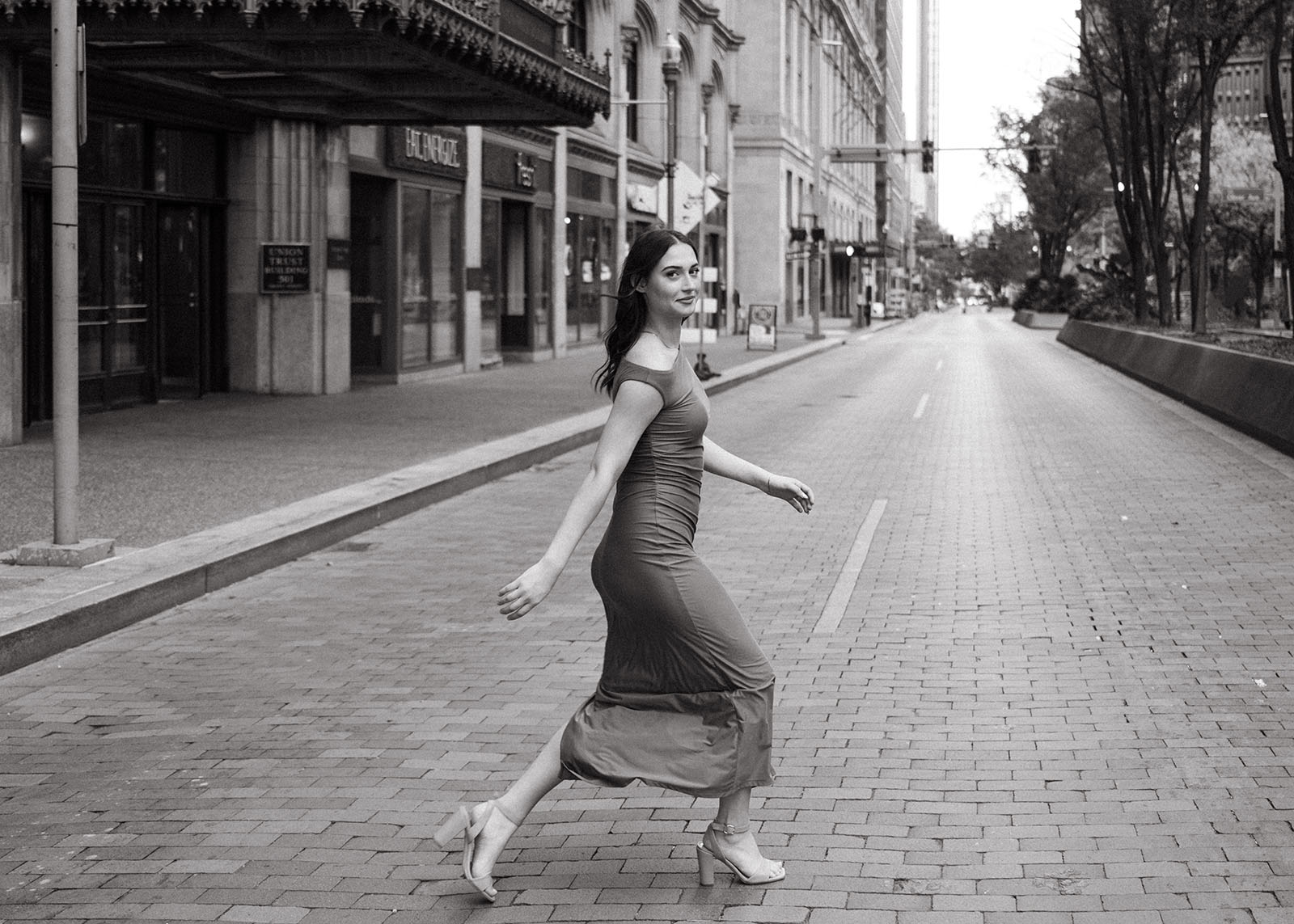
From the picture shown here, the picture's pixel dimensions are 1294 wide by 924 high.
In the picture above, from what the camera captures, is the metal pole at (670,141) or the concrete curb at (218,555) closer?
the concrete curb at (218,555)

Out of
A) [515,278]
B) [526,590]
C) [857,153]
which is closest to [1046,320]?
[857,153]

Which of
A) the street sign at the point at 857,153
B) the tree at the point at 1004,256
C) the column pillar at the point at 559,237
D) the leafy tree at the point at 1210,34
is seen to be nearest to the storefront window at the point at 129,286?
the column pillar at the point at 559,237

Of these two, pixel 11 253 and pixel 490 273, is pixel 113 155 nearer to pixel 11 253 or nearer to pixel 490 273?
pixel 11 253

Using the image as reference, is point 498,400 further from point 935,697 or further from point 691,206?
point 935,697

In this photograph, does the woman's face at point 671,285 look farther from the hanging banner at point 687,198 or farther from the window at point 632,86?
the window at point 632,86

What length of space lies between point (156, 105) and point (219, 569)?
35.8 ft

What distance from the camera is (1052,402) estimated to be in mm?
23891

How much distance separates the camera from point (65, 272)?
9328 millimetres

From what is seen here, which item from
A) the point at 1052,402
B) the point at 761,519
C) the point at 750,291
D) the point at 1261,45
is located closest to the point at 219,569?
the point at 761,519

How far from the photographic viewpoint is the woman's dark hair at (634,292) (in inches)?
179

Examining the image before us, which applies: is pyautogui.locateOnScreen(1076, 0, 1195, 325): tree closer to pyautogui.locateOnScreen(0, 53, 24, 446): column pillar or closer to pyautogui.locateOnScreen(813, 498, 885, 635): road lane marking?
pyautogui.locateOnScreen(813, 498, 885, 635): road lane marking

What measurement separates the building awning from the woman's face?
11.0 meters

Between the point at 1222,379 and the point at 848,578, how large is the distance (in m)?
12.6

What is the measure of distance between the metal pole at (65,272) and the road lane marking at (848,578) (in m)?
4.19
